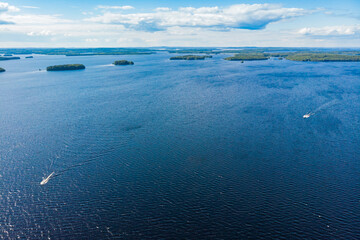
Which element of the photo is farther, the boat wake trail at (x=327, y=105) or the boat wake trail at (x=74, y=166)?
the boat wake trail at (x=327, y=105)

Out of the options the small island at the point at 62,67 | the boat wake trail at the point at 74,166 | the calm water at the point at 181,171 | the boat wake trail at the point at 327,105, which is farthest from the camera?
the small island at the point at 62,67

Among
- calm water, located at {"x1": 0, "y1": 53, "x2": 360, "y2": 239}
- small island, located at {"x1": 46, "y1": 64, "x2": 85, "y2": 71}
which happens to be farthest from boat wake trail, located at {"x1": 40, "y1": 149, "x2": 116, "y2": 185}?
small island, located at {"x1": 46, "y1": 64, "x2": 85, "y2": 71}

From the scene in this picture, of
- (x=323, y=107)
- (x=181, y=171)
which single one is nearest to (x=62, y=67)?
(x=181, y=171)

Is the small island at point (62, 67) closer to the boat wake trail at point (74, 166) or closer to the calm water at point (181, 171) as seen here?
the calm water at point (181, 171)

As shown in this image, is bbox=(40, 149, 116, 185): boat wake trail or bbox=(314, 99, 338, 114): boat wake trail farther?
bbox=(314, 99, 338, 114): boat wake trail

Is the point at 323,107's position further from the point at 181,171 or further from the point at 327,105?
the point at 181,171

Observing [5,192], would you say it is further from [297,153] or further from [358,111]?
[358,111]

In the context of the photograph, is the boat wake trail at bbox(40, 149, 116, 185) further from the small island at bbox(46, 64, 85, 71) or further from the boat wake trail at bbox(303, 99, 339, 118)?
the small island at bbox(46, 64, 85, 71)

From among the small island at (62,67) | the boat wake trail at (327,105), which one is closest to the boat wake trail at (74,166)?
the boat wake trail at (327,105)

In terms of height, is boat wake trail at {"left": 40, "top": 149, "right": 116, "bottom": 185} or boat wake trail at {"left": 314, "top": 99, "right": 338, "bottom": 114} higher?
boat wake trail at {"left": 314, "top": 99, "right": 338, "bottom": 114}
